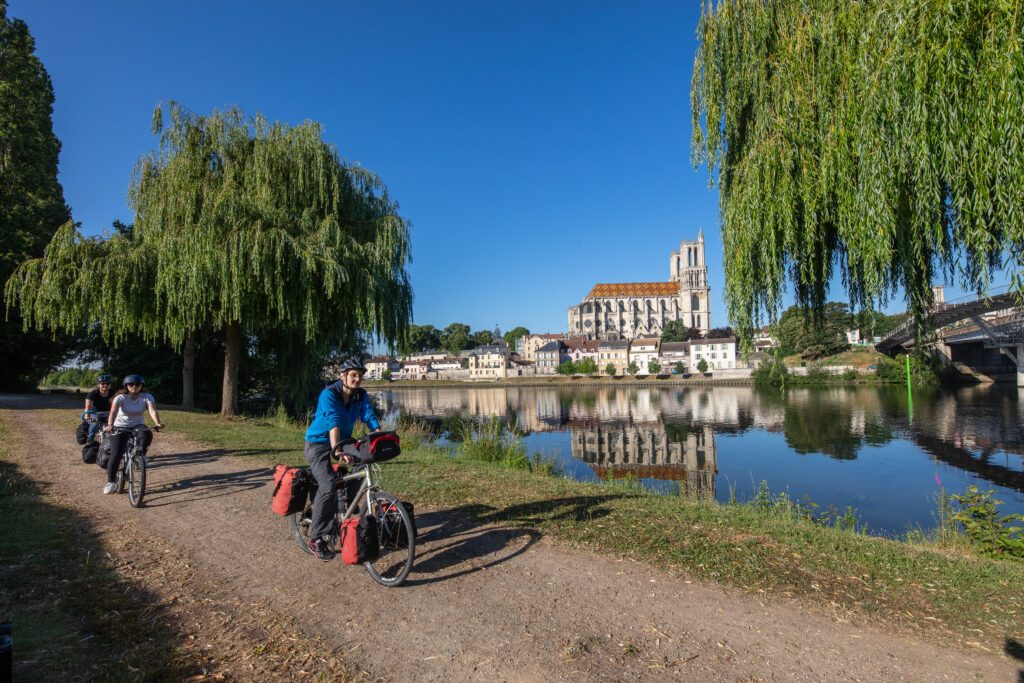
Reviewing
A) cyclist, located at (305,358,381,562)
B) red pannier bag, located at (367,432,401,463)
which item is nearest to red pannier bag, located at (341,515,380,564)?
cyclist, located at (305,358,381,562)

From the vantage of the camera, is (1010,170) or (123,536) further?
(123,536)

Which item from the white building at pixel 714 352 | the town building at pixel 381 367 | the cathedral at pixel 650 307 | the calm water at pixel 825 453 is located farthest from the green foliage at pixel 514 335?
the calm water at pixel 825 453

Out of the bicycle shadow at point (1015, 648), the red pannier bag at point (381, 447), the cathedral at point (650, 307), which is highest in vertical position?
the cathedral at point (650, 307)

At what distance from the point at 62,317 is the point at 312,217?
7.23 m

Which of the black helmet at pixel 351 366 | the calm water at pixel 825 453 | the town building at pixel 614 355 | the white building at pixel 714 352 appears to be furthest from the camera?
the town building at pixel 614 355

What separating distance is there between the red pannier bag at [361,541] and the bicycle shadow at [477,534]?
412mm

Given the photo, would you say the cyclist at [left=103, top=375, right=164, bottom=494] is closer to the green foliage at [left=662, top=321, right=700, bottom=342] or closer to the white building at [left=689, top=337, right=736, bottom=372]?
the white building at [left=689, top=337, right=736, bottom=372]

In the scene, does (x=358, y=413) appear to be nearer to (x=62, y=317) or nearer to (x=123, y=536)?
(x=123, y=536)

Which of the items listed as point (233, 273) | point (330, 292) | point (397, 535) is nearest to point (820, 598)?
point (397, 535)

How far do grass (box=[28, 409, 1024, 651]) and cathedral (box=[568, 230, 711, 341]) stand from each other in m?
144

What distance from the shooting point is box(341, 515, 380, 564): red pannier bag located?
172 inches

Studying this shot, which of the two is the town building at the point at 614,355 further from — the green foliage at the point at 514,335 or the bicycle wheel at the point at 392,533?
the bicycle wheel at the point at 392,533

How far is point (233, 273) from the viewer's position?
13.4 m

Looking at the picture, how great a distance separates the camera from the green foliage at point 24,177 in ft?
71.4
